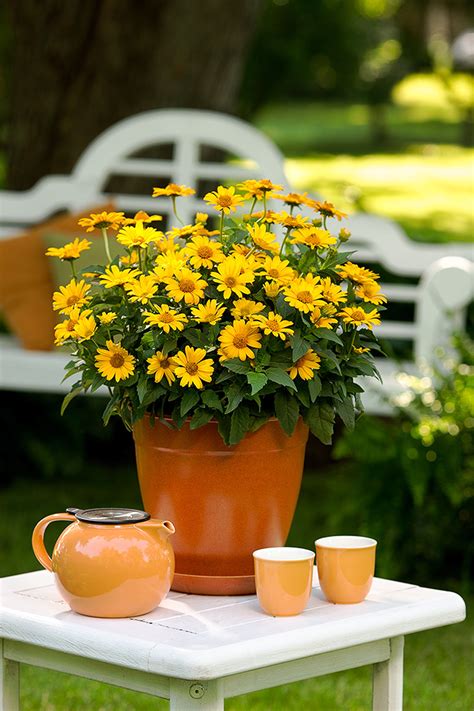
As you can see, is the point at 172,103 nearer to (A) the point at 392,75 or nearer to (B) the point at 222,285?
(B) the point at 222,285

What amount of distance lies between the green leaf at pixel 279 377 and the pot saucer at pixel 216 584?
0.29 m

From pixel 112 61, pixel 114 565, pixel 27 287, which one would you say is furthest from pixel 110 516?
pixel 112 61

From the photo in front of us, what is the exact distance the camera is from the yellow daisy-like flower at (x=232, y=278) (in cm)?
186

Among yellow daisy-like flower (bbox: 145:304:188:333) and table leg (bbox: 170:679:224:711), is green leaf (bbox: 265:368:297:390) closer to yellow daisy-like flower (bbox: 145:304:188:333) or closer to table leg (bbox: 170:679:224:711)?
yellow daisy-like flower (bbox: 145:304:188:333)

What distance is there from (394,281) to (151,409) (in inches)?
121

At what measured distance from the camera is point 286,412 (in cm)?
190

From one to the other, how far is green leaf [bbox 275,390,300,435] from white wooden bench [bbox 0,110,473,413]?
1835 millimetres

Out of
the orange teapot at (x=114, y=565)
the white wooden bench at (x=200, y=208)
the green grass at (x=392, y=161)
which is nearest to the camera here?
the orange teapot at (x=114, y=565)

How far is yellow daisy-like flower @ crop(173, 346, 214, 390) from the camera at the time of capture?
6.01 ft

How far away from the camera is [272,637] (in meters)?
1.74

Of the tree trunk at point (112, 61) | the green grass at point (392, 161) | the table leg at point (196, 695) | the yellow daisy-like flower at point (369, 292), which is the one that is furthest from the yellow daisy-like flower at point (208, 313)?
the green grass at point (392, 161)

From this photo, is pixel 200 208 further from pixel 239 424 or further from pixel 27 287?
pixel 239 424

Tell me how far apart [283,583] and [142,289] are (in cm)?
43

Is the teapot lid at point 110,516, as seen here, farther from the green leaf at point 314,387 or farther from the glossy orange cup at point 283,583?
the green leaf at point 314,387
